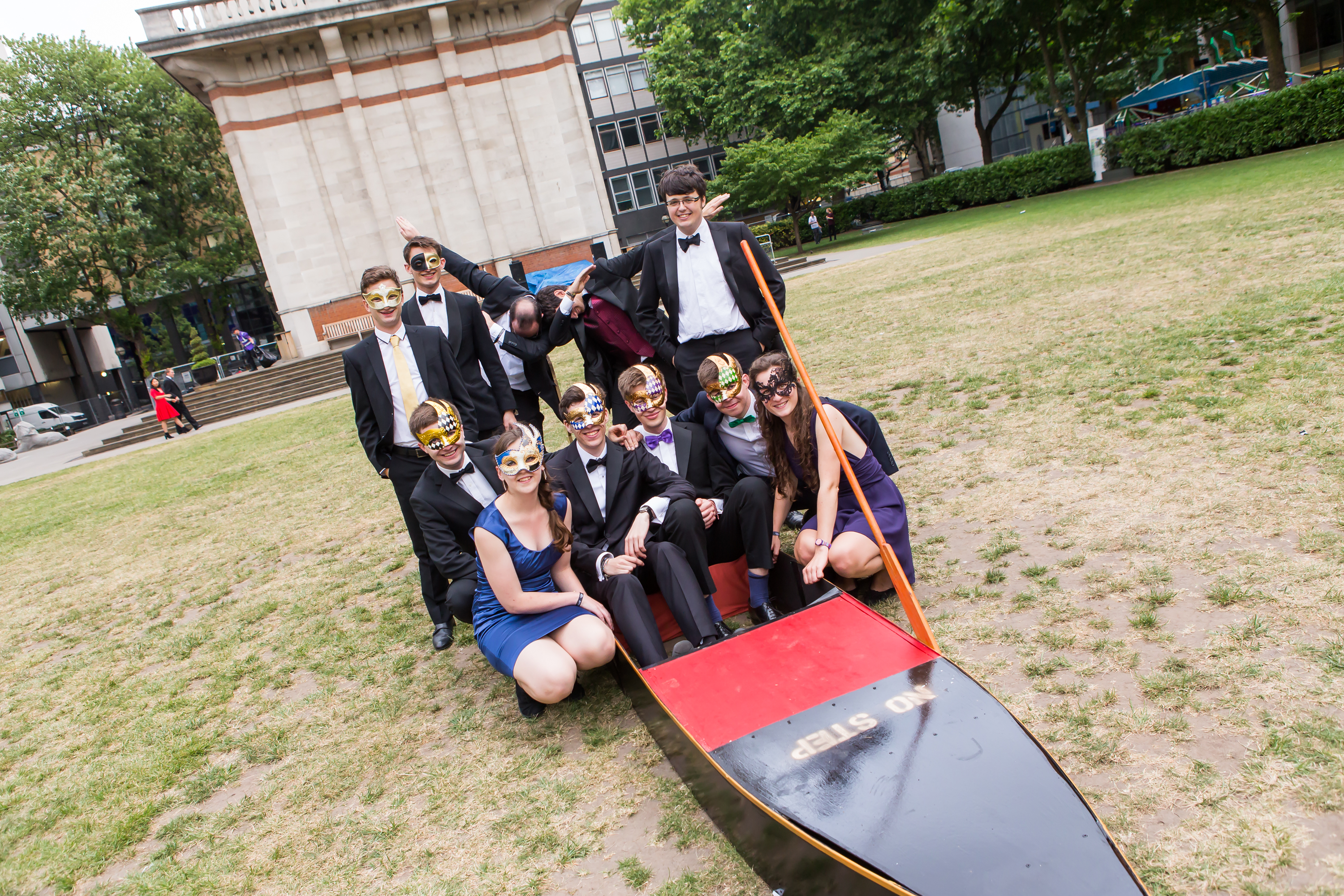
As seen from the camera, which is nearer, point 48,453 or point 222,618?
point 222,618

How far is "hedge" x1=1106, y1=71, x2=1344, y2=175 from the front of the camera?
67.8 ft

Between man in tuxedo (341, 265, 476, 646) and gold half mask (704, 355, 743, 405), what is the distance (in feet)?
4.98

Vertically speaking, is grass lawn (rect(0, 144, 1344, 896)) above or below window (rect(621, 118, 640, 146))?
below

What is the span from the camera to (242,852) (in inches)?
140

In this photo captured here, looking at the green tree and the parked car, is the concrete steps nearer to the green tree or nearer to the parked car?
the parked car

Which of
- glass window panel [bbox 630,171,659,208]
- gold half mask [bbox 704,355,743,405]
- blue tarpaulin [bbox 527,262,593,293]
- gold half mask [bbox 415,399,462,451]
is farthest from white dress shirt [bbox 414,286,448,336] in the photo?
glass window panel [bbox 630,171,659,208]

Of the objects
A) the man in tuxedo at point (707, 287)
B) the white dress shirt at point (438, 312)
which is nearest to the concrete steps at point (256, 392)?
Result: the white dress shirt at point (438, 312)

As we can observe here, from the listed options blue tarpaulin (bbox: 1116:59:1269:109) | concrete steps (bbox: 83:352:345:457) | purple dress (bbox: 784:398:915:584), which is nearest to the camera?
purple dress (bbox: 784:398:915:584)

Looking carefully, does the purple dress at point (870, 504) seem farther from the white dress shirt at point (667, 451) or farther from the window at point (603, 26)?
the window at point (603, 26)

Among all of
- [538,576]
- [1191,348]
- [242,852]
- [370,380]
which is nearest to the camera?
[242,852]

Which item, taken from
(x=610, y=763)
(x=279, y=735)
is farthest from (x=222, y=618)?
(x=610, y=763)

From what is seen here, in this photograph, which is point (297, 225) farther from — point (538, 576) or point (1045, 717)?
point (1045, 717)

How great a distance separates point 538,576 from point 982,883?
253 centimetres

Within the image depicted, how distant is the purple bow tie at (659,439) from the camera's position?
476 cm
